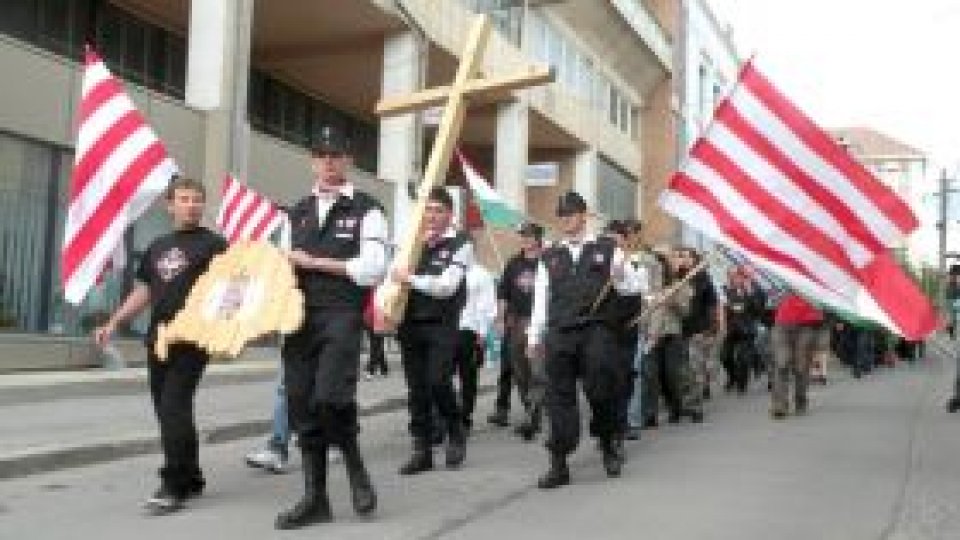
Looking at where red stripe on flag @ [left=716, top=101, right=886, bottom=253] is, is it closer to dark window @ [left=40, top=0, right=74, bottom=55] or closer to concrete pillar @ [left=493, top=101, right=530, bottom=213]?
dark window @ [left=40, top=0, right=74, bottom=55]

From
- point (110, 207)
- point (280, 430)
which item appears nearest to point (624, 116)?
point (280, 430)

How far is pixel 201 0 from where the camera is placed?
22969mm

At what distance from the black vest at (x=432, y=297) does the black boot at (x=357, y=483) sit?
2301 mm

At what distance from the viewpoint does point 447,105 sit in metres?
9.49

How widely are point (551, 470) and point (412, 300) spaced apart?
147cm

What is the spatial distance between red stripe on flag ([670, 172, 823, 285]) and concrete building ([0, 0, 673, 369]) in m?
10.1

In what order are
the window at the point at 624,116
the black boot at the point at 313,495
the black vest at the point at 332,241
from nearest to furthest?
the black boot at the point at 313,495, the black vest at the point at 332,241, the window at the point at 624,116

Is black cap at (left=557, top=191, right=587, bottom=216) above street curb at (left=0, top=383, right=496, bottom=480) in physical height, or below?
above

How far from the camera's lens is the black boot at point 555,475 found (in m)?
9.45

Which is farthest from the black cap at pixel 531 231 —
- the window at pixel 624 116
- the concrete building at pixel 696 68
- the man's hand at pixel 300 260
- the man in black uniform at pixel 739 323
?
the concrete building at pixel 696 68

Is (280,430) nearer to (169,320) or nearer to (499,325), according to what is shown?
(169,320)

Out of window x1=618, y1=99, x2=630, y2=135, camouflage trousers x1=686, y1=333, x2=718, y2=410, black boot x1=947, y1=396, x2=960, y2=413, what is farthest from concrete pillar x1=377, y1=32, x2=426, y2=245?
window x1=618, y1=99, x2=630, y2=135

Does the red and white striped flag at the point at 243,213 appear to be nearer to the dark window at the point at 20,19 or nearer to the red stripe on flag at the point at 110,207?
the red stripe on flag at the point at 110,207

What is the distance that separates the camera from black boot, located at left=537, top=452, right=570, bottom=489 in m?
9.45
